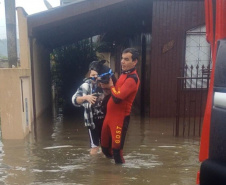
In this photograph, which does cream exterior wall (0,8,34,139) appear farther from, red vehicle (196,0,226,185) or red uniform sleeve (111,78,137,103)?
red vehicle (196,0,226,185)

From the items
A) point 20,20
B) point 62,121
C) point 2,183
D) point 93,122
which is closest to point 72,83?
point 62,121

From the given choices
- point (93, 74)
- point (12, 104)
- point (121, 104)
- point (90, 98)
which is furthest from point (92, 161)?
point (12, 104)

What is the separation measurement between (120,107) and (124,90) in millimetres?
340

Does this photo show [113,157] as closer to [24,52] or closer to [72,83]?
[24,52]

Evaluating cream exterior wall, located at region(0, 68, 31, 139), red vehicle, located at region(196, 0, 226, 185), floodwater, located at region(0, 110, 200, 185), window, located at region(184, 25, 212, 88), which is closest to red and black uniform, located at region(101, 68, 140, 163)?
floodwater, located at region(0, 110, 200, 185)

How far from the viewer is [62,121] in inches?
367

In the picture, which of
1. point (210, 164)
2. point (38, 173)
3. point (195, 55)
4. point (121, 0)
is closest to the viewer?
point (210, 164)

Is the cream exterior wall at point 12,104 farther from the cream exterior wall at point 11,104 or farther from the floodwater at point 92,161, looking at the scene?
the floodwater at point 92,161

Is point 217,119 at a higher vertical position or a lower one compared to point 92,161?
higher

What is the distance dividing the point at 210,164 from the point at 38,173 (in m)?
3.03

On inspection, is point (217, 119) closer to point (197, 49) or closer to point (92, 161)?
point (92, 161)

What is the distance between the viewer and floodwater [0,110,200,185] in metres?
4.23

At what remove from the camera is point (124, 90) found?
4.36 m

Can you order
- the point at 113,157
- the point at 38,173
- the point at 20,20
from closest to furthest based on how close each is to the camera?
the point at 38,173, the point at 113,157, the point at 20,20
